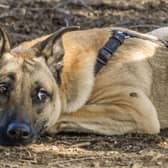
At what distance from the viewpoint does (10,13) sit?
9.49m

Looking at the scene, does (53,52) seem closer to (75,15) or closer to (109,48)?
(109,48)

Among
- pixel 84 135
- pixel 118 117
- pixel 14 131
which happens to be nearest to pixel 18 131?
pixel 14 131

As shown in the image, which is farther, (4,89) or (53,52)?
(53,52)

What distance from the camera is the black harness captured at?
21.4 feet

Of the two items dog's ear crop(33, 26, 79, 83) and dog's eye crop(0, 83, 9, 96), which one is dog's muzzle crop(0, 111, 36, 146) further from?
dog's ear crop(33, 26, 79, 83)

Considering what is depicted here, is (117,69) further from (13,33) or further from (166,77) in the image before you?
(13,33)

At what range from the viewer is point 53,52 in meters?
6.29

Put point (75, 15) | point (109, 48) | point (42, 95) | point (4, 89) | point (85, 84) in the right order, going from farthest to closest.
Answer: point (75, 15) < point (109, 48) < point (85, 84) < point (42, 95) < point (4, 89)

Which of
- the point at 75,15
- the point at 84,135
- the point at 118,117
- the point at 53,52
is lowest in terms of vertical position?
the point at 84,135

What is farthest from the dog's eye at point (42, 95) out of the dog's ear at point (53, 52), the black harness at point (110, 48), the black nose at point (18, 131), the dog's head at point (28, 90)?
the black harness at point (110, 48)

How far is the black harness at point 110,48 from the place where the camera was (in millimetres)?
6516

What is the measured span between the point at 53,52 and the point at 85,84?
0.38 metres

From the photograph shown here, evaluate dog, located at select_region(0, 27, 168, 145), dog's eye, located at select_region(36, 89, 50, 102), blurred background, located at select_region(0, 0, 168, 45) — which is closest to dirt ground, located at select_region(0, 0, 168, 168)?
→ blurred background, located at select_region(0, 0, 168, 45)

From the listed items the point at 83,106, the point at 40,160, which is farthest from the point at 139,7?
the point at 40,160
